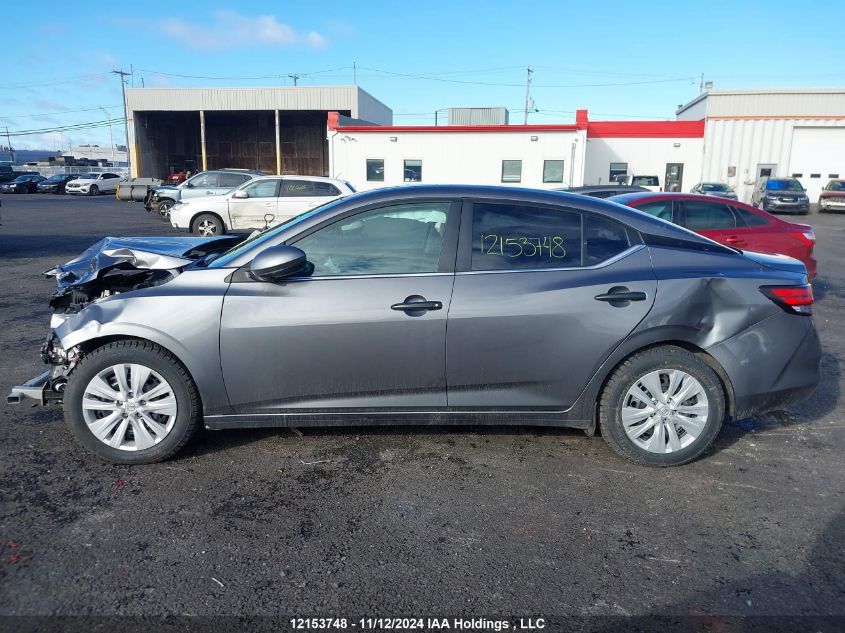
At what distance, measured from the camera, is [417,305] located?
11.8 ft

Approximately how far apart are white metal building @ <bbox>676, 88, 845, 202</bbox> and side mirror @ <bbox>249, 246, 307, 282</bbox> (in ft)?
116

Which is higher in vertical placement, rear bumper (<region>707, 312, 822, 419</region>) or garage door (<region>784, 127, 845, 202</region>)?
garage door (<region>784, 127, 845, 202</region>)

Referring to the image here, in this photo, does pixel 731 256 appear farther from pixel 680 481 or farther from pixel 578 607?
pixel 578 607

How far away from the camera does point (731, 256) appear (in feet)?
13.0

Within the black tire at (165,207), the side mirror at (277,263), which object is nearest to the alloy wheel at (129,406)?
the side mirror at (277,263)

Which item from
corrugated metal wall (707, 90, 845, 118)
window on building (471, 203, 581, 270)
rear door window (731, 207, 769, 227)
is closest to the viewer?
window on building (471, 203, 581, 270)

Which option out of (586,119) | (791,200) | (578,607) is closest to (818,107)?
(791,200)

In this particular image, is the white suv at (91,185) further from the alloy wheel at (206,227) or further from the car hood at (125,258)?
the car hood at (125,258)

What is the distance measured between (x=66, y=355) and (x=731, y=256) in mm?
4166

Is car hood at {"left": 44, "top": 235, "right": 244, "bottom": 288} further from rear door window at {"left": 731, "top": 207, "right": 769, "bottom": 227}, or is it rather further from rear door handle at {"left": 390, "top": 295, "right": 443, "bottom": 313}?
rear door window at {"left": 731, "top": 207, "right": 769, "bottom": 227}

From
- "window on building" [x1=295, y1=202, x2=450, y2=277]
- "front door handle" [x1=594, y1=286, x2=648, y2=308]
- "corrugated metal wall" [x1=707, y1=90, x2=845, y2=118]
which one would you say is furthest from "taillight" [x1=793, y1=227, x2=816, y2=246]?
"corrugated metal wall" [x1=707, y1=90, x2=845, y2=118]

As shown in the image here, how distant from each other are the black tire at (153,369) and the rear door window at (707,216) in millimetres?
7503

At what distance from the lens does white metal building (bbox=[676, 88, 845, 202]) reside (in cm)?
3409

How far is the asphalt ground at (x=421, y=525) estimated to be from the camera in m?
2.65
